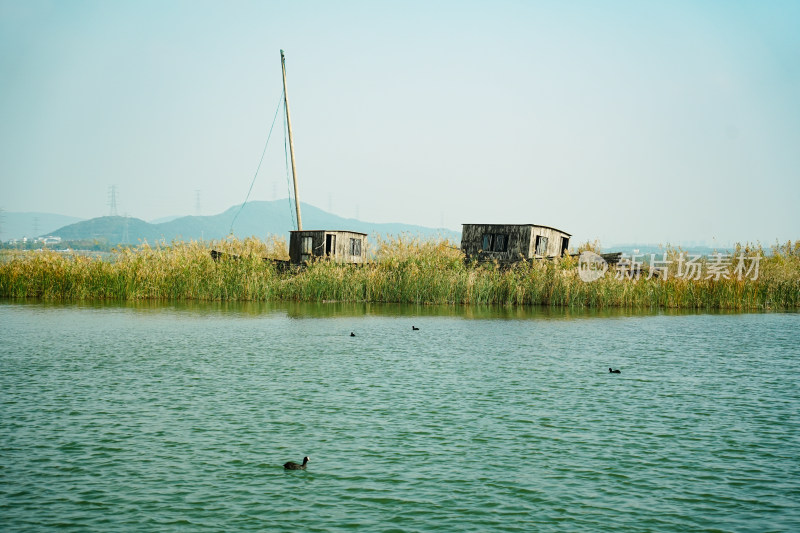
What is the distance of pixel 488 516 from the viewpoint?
7566 mm

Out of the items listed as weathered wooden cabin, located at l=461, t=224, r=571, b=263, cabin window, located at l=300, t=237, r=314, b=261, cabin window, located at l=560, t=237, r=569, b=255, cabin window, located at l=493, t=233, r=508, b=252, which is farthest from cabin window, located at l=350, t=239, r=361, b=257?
cabin window, located at l=560, t=237, r=569, b=255

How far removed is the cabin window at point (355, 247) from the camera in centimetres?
4093

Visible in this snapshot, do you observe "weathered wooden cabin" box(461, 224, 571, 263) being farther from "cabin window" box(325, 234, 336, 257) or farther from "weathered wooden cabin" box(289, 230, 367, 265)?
"cabin window" box(325, 234, 336, 257)

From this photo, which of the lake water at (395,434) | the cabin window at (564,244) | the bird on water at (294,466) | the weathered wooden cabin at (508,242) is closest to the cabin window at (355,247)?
the weathered wooden cabin at (508,242)

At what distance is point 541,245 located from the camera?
1612 inches

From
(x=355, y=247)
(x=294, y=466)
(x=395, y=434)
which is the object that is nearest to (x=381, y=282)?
(x=355, y=247)

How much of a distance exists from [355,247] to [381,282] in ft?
20.7

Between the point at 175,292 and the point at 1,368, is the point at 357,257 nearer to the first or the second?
the point at 175,292

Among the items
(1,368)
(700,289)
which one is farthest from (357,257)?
(1,368)

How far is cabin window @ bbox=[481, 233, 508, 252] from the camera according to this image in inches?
1591

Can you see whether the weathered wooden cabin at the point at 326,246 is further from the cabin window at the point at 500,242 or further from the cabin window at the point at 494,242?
the cabin window at the point at 500,242

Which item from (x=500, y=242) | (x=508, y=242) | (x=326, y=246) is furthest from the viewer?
(x=500, y=242)

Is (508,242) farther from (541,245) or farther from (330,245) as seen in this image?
(330,245)

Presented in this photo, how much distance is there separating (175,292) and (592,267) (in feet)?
66.5
